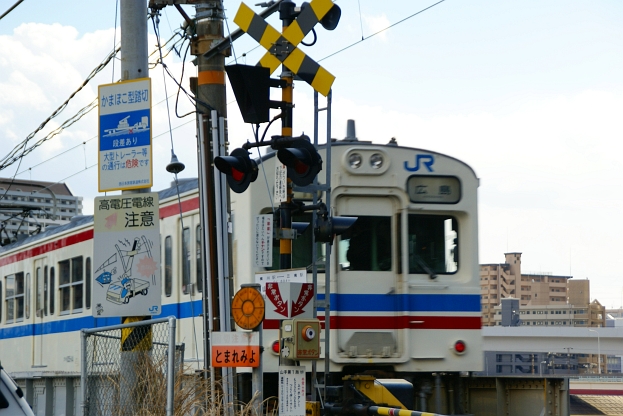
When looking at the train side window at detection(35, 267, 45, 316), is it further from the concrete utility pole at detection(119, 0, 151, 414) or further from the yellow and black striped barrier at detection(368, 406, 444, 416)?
the yellow and black striped barrier at detection(368, 406, 444, 416)

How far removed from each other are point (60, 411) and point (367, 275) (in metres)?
3.86

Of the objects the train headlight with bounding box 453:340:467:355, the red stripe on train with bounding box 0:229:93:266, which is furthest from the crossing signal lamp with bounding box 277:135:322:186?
the red stripe on train with bounding box 0:229:93:266

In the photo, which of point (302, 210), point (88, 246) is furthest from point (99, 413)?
point (88, 246)

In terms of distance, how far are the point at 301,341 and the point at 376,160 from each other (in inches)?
143

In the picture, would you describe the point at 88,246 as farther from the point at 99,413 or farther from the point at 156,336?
the point at 99,413

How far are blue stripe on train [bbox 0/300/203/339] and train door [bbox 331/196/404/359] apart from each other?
2.00 meters

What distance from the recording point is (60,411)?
10945 millimetres

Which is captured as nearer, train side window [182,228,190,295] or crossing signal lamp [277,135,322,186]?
crossing signal lamp [277,135,322,186]

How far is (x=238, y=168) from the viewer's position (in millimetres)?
8570

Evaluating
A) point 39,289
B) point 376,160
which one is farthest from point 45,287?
point 376,160

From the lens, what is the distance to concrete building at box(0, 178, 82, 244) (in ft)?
67.8

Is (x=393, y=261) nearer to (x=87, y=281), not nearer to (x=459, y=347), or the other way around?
(x=459, y=347)

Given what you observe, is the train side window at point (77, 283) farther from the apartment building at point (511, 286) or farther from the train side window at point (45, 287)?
the apartment building at point (511, 286)

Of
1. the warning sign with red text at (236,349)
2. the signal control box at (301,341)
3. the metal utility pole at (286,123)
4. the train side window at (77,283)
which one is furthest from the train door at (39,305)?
the signal control box at (301,341)
